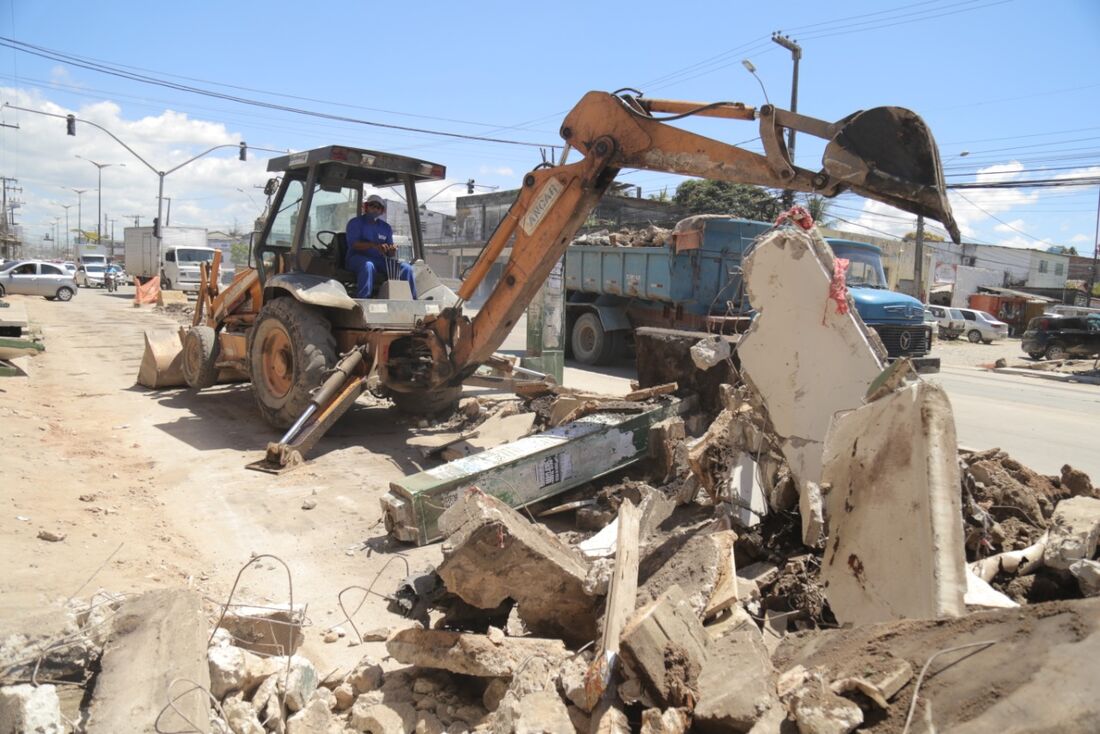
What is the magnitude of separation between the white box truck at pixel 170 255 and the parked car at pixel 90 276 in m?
3.35

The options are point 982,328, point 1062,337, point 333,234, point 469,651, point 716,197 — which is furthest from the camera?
point 716,197

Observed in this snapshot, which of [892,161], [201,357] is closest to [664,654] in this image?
[892,161]

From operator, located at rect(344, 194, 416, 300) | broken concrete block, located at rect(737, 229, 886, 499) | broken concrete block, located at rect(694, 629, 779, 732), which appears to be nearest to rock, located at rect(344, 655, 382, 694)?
broken concrete block, located at rect(694, 629, 779, 732)

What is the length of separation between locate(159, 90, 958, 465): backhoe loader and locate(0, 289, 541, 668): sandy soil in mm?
545

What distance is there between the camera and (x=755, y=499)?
460 centimetres

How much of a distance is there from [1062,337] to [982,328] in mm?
9352

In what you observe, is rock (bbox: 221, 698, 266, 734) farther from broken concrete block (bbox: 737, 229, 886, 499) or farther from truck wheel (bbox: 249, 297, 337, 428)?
truck wheel (bbox: 249, 297, 337, 428)

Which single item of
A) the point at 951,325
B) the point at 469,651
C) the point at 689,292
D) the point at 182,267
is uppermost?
the point at 182,267

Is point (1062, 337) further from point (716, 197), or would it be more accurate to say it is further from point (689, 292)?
point (716, 197)

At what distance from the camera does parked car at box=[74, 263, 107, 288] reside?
42.6 m

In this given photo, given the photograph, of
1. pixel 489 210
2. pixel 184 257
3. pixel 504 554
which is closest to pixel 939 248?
pixel 489 210

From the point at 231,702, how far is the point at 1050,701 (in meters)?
2.77

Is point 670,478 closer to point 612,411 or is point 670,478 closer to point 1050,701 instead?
point 612,411

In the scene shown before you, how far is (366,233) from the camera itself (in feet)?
25.8
